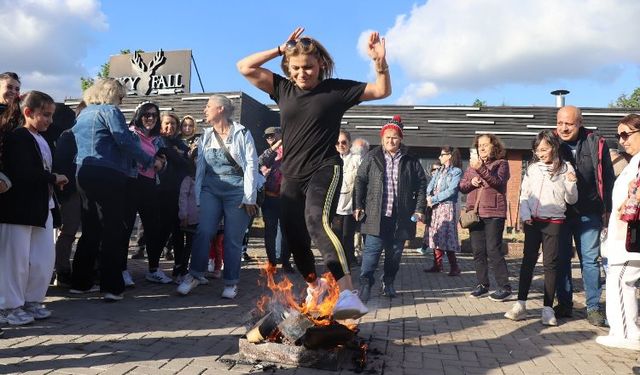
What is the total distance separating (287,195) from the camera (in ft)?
13.7

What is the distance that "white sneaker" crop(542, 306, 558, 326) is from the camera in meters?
5.37

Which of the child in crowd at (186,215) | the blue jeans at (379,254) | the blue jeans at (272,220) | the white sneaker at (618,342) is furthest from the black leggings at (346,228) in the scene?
the white sneaker at (618,342)

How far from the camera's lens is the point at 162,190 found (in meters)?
6.88

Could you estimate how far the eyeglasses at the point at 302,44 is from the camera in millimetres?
4113

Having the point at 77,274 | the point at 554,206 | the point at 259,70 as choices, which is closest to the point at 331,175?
the point at 259,70

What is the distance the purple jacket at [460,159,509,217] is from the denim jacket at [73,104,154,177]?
13.5ft

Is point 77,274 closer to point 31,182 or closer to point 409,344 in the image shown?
point 31,182

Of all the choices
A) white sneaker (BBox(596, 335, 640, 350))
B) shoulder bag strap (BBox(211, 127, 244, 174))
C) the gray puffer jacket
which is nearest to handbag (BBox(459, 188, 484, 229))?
the gray puffer jacket

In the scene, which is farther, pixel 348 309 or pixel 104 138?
pixel 104 138

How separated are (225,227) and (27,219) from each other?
6.98 feet

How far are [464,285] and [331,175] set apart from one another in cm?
494

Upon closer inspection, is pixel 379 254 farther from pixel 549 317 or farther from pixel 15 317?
pixel 15 317

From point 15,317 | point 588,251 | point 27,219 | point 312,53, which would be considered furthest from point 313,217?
point 588,251

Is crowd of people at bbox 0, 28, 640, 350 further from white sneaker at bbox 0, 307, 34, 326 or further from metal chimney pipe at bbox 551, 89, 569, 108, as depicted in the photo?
metal chimney pipe at bbox 551, 89, 569, 108
